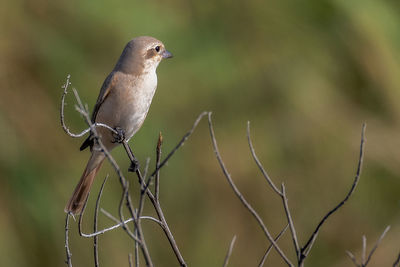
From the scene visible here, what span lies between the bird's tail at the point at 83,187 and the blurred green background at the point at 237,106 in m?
1.56

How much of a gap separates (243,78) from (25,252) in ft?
7.71

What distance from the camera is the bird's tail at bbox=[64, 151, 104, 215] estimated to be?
14.7 ft

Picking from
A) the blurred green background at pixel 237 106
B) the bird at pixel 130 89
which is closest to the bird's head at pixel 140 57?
the bird at pixel 130 89

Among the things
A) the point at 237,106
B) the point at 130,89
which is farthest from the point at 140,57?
the point at 237,106

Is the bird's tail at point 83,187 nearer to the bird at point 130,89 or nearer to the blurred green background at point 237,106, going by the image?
the bird at point 130,89

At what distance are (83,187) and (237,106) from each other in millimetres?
2526

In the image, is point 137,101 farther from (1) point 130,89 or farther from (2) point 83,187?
(2) point 83,187

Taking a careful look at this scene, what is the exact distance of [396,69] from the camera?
6660mm

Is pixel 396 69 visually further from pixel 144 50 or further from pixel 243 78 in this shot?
pixel 144 50

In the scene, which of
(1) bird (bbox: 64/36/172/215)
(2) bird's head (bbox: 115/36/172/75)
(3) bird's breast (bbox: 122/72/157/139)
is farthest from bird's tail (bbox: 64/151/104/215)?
(2) bird's head (bbox: 115/36/172/75)

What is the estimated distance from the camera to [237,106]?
22.2 feet

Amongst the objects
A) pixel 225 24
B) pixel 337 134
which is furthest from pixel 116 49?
pixel 337 134

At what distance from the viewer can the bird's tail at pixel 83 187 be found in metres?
4.48

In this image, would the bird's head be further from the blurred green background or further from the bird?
the blurred green background
